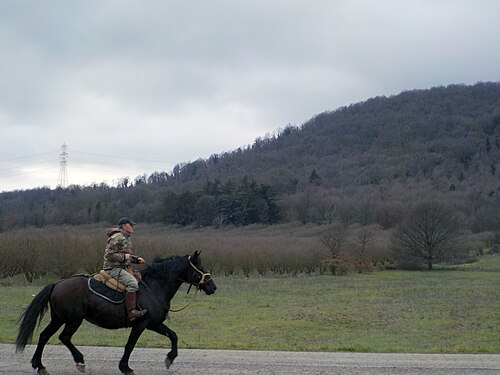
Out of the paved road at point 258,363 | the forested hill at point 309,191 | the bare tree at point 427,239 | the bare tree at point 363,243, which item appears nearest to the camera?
the paved road at point 258,363

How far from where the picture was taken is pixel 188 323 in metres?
22.2

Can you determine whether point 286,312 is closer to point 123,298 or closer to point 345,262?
point 123,298

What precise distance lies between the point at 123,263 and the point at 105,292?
A: 592 mm

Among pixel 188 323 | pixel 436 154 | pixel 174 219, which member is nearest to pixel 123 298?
pixel 188 323

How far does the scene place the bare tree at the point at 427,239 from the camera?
7300 cm

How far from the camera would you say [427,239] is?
73312mm

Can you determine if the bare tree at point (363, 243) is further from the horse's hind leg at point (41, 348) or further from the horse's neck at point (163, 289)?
the horse's hind leg at point (41, 348)

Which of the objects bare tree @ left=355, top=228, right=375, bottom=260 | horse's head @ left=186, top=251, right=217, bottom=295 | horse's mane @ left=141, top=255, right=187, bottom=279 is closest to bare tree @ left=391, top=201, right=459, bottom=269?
bare tree @ left=355, top=228, right=375, bottom=260

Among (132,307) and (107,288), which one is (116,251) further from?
(132,307)

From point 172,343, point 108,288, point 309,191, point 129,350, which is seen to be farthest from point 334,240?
point 309,191

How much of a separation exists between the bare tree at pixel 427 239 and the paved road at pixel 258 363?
2449 inches

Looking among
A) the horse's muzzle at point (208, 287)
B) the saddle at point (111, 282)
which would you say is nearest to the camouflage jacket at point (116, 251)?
the saddle at point (111, 282)

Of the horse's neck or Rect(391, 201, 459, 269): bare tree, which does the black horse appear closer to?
the horse's neck

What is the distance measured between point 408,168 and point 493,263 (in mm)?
109378
